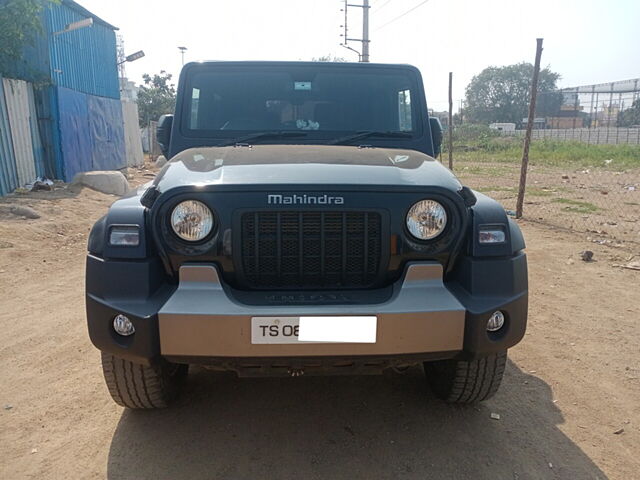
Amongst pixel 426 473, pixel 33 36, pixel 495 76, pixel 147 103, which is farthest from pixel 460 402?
pixel 495 76

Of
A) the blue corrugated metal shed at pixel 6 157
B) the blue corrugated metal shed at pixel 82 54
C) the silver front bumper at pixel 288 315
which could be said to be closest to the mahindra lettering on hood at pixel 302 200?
the silver front bumper at pixel 288 315

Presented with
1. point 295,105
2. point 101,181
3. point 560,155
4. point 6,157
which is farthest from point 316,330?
point 560,155

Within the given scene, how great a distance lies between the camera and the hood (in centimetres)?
250

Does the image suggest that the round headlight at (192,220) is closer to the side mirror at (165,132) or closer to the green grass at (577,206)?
the side mirror at (165,132)

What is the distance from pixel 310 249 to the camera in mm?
2494

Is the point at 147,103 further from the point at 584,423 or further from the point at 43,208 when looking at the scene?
the point at 584,423

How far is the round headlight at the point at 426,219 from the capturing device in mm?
2500

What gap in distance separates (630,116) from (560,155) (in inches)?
925

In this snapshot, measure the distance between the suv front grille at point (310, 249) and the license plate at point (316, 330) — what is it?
0.97 feet

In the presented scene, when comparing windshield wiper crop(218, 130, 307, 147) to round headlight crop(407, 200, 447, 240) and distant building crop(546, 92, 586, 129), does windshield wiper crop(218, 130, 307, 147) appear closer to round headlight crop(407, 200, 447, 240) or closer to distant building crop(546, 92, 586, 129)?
round headlight crop(407, 200, 447, 240)

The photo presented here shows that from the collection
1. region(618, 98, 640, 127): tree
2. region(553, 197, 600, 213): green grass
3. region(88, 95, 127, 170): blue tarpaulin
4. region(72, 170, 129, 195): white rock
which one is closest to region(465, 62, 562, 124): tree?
region(618, 98, 640, 127): tree

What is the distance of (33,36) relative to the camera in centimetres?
1223

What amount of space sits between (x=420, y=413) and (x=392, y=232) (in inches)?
46.1

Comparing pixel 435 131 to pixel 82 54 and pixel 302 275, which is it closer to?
pixel 302 275
